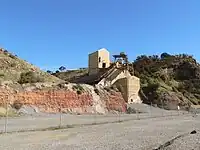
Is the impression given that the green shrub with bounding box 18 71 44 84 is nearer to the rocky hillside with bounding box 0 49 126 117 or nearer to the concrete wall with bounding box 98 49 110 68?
the rocky hillside with bounding box 0 49 126 117

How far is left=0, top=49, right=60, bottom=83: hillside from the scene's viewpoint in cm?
6794

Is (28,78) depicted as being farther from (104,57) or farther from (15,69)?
(104,57)

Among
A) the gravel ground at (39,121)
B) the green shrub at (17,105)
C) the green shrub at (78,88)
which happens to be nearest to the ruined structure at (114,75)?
the green shrub at (78,88)

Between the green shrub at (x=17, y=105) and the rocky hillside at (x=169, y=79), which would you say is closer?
the green shrub at (x=17, y=105)

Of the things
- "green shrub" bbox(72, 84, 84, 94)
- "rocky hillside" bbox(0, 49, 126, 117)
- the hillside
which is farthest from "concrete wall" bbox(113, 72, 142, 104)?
"green shrub" bbox(72, 84, 84, 94)

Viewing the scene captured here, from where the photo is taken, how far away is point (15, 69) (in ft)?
240

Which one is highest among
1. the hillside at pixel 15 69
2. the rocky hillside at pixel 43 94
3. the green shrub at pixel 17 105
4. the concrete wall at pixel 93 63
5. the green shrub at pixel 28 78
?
the concrete wall at pixel 93 63

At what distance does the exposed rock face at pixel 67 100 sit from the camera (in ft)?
176

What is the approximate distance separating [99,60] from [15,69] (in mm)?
31719

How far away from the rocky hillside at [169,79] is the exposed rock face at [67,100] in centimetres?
A: 2267

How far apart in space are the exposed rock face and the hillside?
7.55 metres

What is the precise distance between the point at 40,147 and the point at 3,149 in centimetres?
191

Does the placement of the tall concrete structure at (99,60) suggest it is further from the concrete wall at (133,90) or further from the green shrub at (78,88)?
the green shrub at (78,88)

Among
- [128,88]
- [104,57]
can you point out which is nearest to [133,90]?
[128,88]
